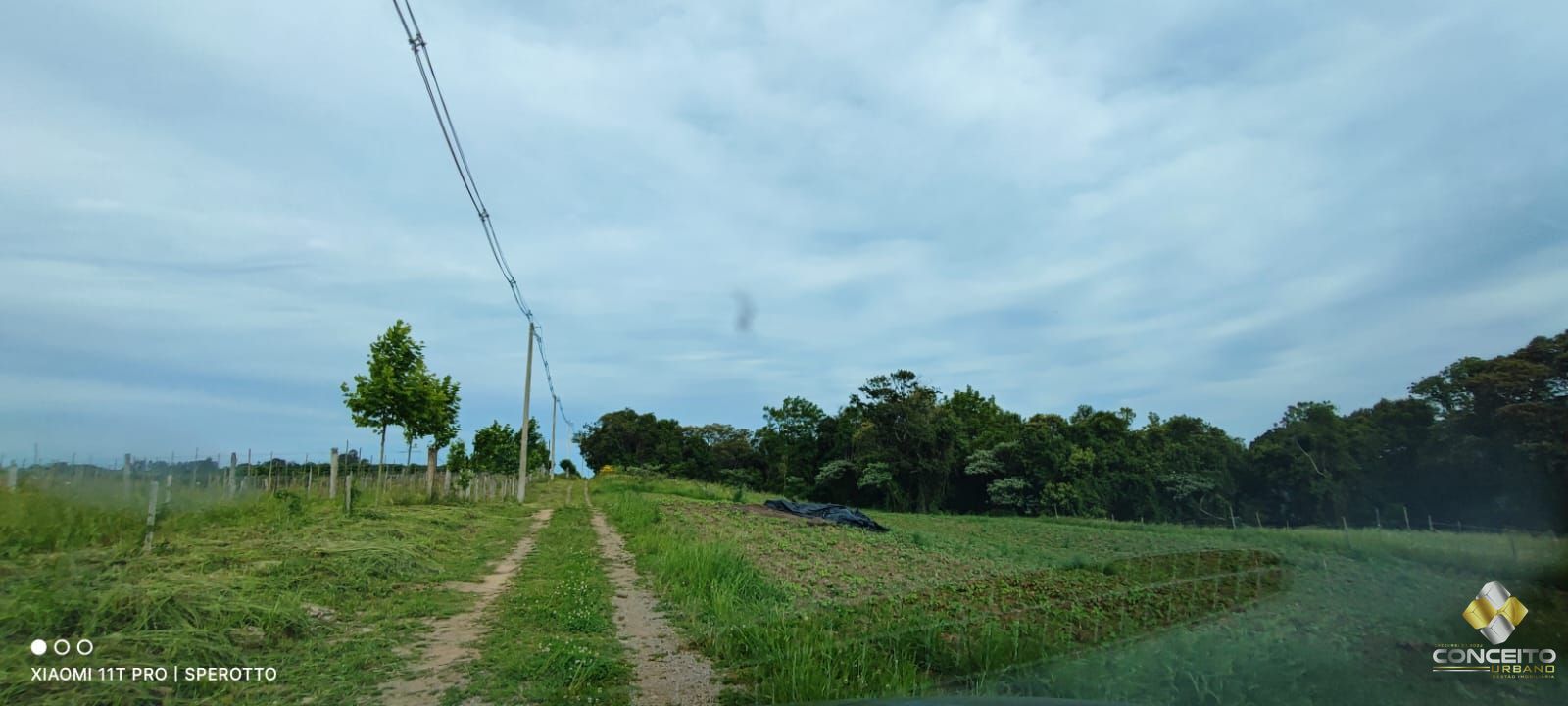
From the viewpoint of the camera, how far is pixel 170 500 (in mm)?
10570

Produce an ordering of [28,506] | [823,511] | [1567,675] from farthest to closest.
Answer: [823,511] < [28,506] < [1567,675]

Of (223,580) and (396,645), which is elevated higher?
(223,580)

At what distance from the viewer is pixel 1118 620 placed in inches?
268

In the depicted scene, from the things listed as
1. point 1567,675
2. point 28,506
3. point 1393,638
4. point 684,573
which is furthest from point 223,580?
point 1567,675

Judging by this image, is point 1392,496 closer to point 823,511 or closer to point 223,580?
point 823,511

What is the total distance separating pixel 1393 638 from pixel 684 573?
292 inches

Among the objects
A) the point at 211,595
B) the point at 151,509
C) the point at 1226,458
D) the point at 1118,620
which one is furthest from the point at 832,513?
the point at 211,595

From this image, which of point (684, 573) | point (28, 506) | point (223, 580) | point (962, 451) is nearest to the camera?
point (223, 580)

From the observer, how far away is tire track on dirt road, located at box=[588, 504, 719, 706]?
211 inches

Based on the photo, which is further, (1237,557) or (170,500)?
(1237,557)
